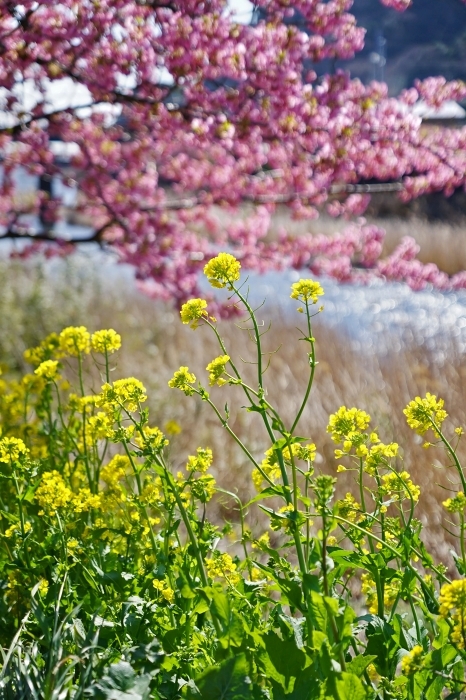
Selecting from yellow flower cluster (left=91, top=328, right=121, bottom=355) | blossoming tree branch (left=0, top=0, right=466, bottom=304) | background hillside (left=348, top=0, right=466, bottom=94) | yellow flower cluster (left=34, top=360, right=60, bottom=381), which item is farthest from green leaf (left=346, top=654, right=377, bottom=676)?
background hillside (left=348, top=0, right=466, bottom=94)

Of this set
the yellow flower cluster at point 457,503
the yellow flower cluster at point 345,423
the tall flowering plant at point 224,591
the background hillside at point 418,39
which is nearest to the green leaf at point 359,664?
the tall flowering plant at point 224,591

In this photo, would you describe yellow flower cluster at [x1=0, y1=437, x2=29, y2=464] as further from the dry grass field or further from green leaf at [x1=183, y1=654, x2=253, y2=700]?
the dry grass field

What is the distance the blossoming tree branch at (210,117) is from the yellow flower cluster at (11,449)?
2.34 m

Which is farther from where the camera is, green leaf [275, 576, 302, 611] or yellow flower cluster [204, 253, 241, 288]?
yellow flower cluster [204, 253, 241, 288]

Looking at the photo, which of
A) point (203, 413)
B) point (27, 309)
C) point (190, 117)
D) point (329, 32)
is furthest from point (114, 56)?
point (27, 309)

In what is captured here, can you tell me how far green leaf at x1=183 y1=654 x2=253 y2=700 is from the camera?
1.34 meters

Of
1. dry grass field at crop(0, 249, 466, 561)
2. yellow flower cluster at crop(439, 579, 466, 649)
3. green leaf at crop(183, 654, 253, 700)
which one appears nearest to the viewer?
yellow flower cluster at crop(439, 579, 466, 649)

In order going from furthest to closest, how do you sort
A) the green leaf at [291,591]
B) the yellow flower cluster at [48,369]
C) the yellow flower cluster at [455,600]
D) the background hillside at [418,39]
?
1. the background hillside at [418,39]
2. the yellow flower cluster at [48,369]
3. the green leaf at [291,591]
4. the yellow flower cluster at [455,600]

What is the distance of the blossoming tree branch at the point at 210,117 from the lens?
374 cm

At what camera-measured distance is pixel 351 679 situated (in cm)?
129

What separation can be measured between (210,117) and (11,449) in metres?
2.66

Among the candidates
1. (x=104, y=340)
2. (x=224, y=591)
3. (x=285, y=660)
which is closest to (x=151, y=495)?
(x=224, y=591)

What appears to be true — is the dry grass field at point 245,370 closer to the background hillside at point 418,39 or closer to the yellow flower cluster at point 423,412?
the yellow flower cluster at point 423,412

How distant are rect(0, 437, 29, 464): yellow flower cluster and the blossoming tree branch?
2.34 m
